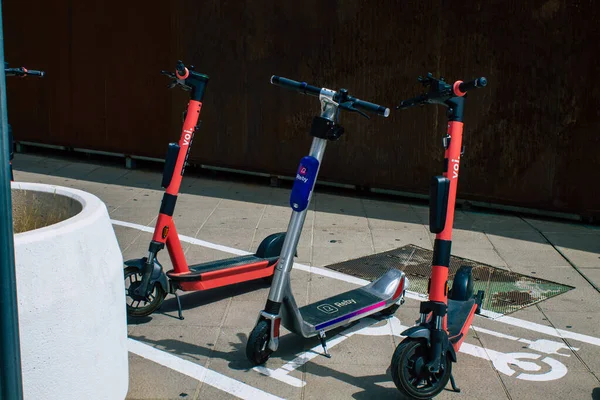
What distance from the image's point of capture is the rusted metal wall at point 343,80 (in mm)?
8461

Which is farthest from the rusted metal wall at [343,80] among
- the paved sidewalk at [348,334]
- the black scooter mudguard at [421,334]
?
the black scooter mudguard at [421,334]

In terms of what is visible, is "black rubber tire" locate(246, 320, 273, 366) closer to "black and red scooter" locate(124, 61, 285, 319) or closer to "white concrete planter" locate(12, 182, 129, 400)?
"white concrete planter" locate(12, 182, 129, 400)

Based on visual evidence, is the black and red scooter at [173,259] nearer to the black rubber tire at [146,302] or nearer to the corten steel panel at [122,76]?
the black rubber tire at [146,302]

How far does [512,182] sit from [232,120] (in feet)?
13.2

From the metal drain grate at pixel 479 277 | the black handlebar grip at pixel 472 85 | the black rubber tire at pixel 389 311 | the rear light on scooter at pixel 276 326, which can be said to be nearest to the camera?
the black handlebar grip at pixel 472 85

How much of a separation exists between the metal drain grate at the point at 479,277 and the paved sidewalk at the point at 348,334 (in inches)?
5.8

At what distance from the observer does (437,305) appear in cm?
438


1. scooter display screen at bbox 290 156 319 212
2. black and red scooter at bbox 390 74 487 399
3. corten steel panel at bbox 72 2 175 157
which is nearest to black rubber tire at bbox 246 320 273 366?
scooter display screen at bbox 290 156 319 212

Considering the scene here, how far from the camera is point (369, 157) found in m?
9.64

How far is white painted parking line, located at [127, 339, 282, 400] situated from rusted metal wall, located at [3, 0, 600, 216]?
16.9 ft

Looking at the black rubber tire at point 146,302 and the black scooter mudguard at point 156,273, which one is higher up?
the black scooter mudguard at point 156,273

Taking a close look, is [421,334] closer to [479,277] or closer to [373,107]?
[373,107]

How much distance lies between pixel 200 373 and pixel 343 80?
5671 mm

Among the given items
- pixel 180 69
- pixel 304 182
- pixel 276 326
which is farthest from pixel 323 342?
pixel 180 69
